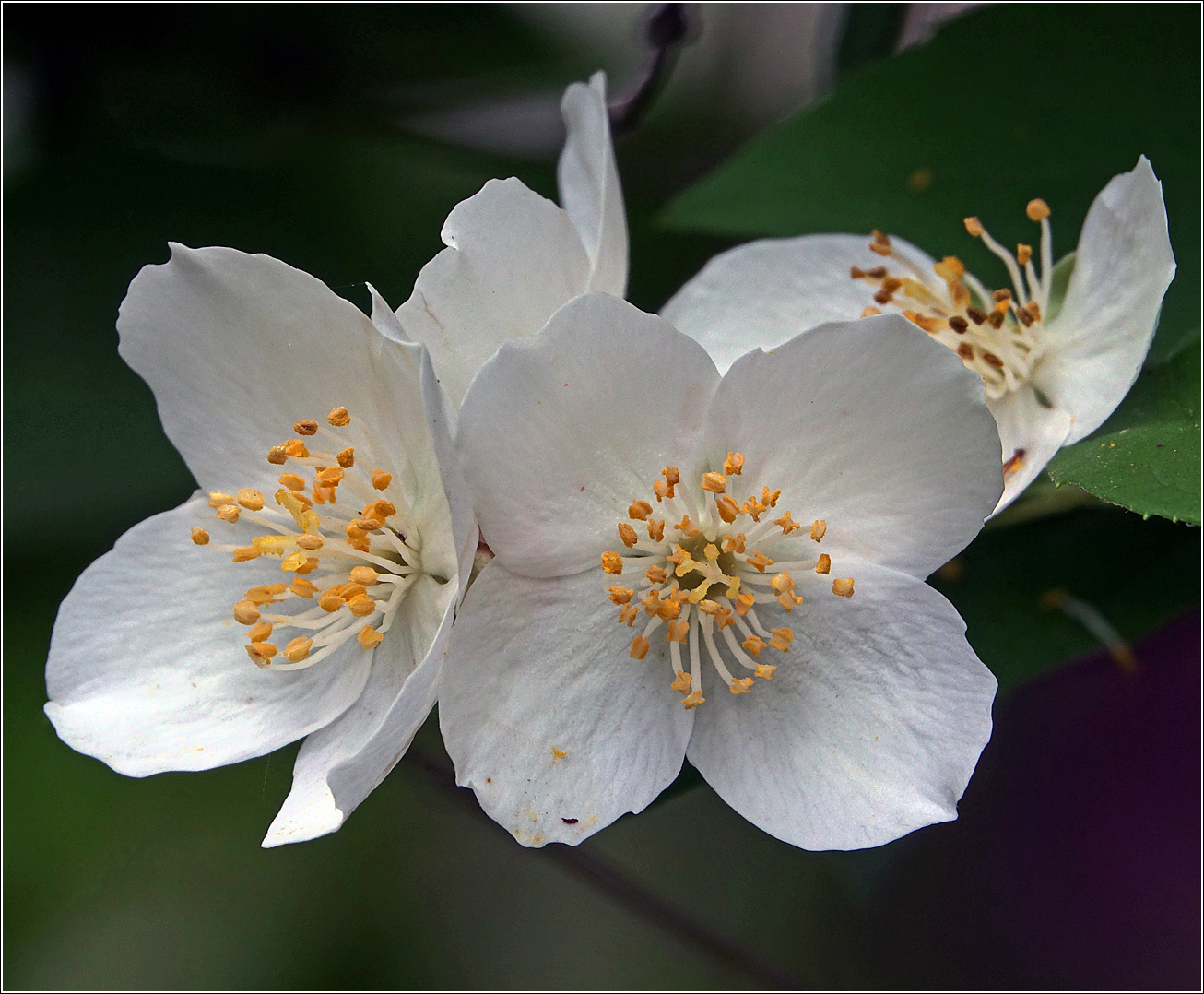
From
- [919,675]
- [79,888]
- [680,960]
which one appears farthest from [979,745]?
[79,888]

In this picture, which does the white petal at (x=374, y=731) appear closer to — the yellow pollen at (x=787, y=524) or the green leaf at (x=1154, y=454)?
the yellow pollen at (x=787, y=524)

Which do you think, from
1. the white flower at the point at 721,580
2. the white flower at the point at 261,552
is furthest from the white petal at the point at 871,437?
the white flower at the point at 261,552

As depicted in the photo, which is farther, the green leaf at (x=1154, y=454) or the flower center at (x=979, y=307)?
the flower center at (x=979, y=307)

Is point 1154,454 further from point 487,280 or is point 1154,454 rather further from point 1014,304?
point 487,280

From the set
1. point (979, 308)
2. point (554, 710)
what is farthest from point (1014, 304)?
point (554, 710)

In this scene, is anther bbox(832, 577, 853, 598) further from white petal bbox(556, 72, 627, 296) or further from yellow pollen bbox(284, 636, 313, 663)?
yellow pollen bbox(284, 636, 313, 663)
